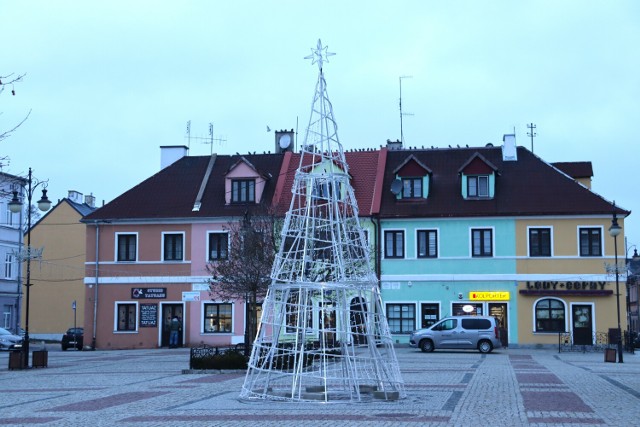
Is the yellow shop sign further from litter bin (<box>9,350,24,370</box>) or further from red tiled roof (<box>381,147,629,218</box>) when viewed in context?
litter bin (<box>9,350,24,370</box>)

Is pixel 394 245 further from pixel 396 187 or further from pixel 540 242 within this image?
pixel 540 242

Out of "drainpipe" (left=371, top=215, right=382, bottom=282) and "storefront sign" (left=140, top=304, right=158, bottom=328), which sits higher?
"drainpipe" (left=371, top=215, right=382, bottom=282)

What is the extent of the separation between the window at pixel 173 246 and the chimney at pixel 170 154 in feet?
22.0

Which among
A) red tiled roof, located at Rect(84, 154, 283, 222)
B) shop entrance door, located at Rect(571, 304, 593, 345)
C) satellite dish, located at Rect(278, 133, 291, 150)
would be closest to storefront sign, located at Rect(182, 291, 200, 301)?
red tiled roof, located at Rect(84, 154, 283, 222)

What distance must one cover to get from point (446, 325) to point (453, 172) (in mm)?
10872

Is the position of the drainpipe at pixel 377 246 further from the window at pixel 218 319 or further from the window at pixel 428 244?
the window at pixel 218 319

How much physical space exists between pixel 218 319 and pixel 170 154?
11809 millimetres

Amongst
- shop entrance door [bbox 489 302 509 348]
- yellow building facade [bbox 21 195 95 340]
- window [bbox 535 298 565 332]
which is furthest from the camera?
yellow building facade [bbox 21 195 95 340]

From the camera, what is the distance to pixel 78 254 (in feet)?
225

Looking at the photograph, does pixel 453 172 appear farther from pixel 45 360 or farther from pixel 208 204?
pixel 45 360

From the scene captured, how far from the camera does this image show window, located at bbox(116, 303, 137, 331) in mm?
49406

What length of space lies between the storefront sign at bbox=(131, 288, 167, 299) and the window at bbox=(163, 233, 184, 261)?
5.85 ft

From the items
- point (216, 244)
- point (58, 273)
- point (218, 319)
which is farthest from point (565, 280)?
point (58, 273)

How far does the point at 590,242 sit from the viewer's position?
46.3 m
